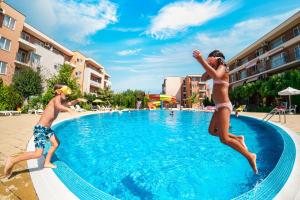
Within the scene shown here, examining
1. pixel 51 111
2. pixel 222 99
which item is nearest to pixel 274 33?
pixel 222 99

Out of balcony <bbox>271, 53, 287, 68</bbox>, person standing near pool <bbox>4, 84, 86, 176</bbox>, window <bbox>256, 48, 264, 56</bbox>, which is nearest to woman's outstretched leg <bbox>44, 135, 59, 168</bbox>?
person standing near pool <bbox>4, 84, 86, 176</bbox>

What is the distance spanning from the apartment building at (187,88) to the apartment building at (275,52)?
89.9 ft

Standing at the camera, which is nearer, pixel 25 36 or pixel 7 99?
pixel 7 99

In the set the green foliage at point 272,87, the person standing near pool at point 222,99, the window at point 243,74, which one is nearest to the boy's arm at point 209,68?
the person standing near pool at point 222,99

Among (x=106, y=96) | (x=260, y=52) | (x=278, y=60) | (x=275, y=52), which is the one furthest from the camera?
(x=106, y=96)

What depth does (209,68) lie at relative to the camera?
8.68 ft

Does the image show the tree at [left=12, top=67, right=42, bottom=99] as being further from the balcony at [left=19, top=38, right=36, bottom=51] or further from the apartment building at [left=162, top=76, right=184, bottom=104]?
the apartment building at [left=162, top=76, right=184, bottom=104]

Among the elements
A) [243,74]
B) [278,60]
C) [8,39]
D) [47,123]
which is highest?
[243,74]

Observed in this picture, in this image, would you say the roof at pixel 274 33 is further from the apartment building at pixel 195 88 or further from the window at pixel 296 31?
the apartment building at pixel 195 88

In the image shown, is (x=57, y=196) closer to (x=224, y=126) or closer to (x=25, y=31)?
(x=224, y=126)

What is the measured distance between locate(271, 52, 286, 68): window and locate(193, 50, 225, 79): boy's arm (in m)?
31.1

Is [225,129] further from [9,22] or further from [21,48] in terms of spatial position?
[21,48]

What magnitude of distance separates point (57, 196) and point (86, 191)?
43 cm

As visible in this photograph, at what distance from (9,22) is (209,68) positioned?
2798 centimetres
